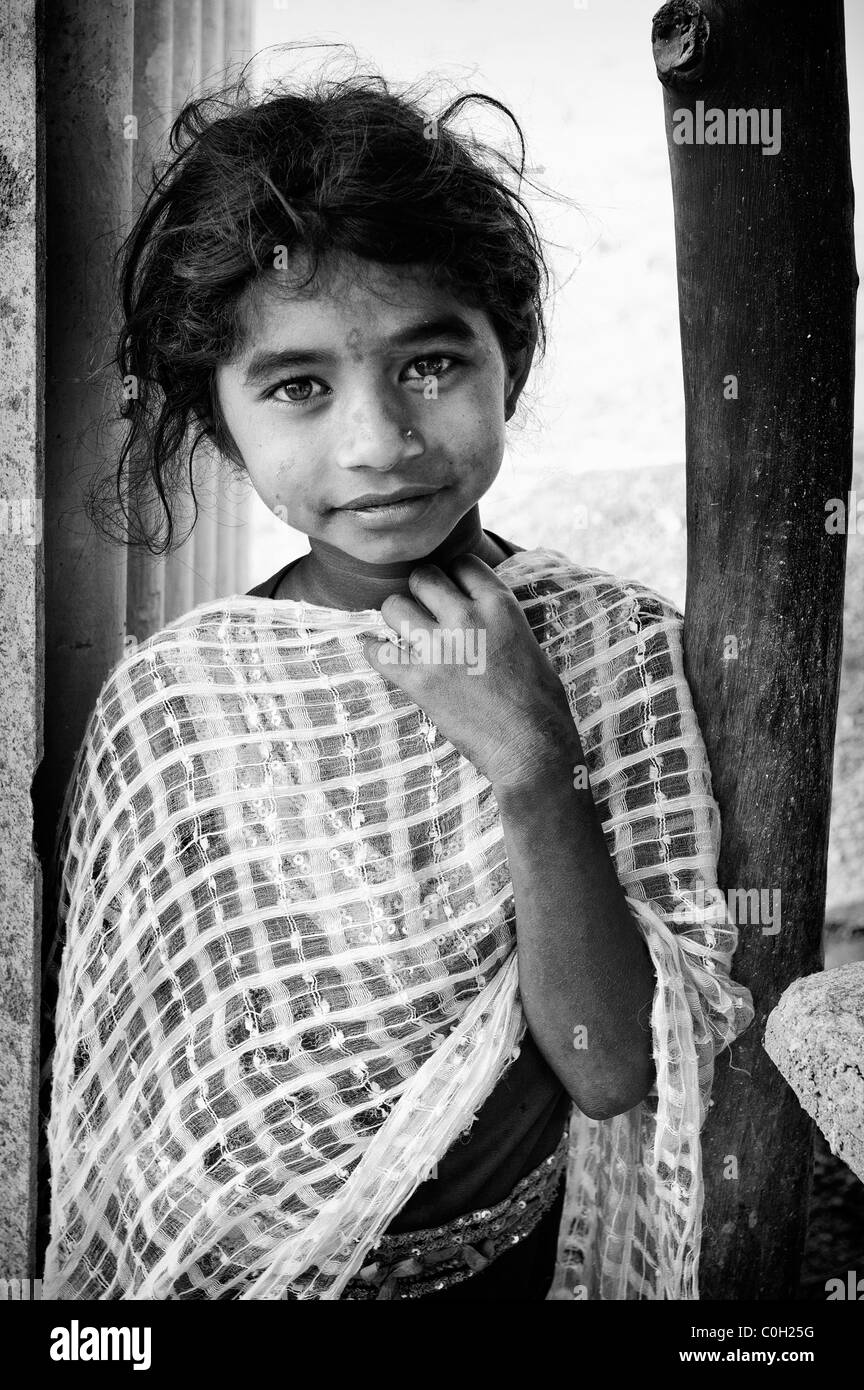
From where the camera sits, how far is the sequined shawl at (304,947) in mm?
1245

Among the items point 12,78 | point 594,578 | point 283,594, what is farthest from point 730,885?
point 12,78

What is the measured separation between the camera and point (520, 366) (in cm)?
135

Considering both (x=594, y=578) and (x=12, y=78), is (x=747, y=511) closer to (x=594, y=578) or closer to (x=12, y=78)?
(x=594, y=578)

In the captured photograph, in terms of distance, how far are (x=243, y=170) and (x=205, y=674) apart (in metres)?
0.58

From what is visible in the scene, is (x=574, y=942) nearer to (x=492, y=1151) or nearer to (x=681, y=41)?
(x=492, y=1151)

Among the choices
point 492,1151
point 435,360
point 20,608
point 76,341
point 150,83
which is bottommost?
point 492,1151

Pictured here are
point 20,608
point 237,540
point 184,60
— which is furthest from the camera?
point 237,540

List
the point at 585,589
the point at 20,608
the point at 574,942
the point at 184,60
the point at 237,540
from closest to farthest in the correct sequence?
the point at 574,942, the point at 20,608, the point at 585,589, the point at 184,60, the point at 237,540

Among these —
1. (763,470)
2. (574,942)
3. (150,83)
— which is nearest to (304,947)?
(574,942)

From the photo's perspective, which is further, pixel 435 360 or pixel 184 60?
pixel 184 60

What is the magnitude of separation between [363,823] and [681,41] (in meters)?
0.91

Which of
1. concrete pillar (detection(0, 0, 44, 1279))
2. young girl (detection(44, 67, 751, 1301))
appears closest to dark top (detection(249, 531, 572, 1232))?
young girl (detection(44, 67, 751, 1301))

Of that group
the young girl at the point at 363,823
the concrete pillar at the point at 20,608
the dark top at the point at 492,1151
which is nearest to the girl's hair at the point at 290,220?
the young girl at the point at 363,823

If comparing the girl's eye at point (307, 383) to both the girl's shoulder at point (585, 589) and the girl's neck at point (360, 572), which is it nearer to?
the girl's neck at point (360, 572)
